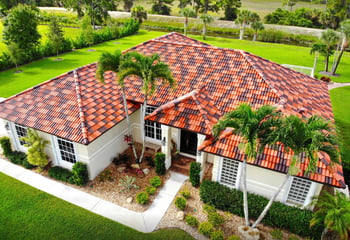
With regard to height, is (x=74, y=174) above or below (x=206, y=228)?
above

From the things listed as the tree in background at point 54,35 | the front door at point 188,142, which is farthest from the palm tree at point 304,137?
the tree in background at point 54,35

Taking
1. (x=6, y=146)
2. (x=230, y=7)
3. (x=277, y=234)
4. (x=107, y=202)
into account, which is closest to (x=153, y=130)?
(x=107, y=202)

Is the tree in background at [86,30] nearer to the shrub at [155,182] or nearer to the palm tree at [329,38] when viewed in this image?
the palm tree at [329,38]

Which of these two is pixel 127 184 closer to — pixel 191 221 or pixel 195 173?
pixel 195 173

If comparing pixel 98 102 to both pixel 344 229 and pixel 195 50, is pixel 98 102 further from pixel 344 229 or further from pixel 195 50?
pixel 344 229

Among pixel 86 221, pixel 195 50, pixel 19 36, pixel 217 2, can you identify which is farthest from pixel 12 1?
pixel 86 221
